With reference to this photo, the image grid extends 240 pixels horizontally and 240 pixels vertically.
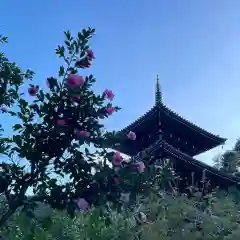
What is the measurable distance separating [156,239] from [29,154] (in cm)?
190

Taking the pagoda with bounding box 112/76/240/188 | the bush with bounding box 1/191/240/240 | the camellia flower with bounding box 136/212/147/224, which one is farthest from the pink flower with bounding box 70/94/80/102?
the pagoda with bounding box 112/76/240/188

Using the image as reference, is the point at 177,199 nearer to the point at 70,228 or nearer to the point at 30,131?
the point at 70,228

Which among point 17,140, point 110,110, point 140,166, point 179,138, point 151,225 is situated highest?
point 179,138

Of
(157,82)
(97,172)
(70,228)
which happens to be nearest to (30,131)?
(97,172)

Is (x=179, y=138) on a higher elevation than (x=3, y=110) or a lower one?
higher

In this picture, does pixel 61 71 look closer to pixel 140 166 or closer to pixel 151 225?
pixel 140 166

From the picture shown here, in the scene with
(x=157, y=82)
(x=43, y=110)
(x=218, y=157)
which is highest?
(x=218, y=157)

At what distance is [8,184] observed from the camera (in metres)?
2.74

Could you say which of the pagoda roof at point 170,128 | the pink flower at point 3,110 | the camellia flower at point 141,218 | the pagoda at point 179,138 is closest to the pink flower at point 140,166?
the pink flower at point 3,110

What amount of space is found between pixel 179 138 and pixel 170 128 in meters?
0.66

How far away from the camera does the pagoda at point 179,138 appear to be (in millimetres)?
10896

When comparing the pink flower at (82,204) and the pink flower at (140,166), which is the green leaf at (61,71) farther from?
the pink flower at (82,204)

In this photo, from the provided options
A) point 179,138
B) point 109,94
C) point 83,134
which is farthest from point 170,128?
point 83,134

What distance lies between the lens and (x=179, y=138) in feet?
42.7
